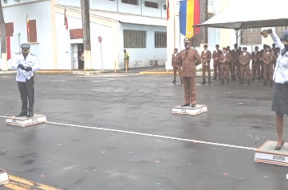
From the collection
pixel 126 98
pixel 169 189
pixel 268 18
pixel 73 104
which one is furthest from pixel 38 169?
pixel 268 18

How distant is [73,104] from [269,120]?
643cm

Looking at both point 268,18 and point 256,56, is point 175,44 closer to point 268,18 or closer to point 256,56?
point 256,56

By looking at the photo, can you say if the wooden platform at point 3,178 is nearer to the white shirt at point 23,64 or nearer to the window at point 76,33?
the white shirt at point 23,64

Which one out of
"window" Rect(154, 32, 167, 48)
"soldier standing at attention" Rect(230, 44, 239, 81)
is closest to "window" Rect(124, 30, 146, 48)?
"window" Rect(154, 32, 167, 48)

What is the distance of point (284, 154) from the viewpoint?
5625 mm

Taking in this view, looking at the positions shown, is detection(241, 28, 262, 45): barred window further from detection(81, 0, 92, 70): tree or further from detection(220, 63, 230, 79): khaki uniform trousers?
detection(81, 0, 92, 70): tree

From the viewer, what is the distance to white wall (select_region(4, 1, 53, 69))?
3694 cm

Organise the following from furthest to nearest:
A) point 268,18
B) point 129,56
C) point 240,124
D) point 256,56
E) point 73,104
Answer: point 129,56 < point 256,56 < point 268,18 < point 73,104 < point 240,124

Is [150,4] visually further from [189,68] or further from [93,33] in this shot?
[189,68]

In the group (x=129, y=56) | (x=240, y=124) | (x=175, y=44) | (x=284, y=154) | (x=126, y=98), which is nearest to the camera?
(x=284, y=154)

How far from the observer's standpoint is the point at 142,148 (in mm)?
6859

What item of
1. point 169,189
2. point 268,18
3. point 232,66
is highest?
point 268,18

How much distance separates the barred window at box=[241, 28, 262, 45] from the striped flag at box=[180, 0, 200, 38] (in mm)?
3216

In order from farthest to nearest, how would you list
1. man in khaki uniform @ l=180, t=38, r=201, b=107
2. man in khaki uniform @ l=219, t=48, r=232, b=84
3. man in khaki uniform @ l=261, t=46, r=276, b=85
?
1. man in khaki uniform @ l=219, t=48, r=232, b=84
2. man in khaki uniform @ l=261, t=46, r=276, b=85
3. man in khaki uniform @ l=180, t=38, r=201, b=107
